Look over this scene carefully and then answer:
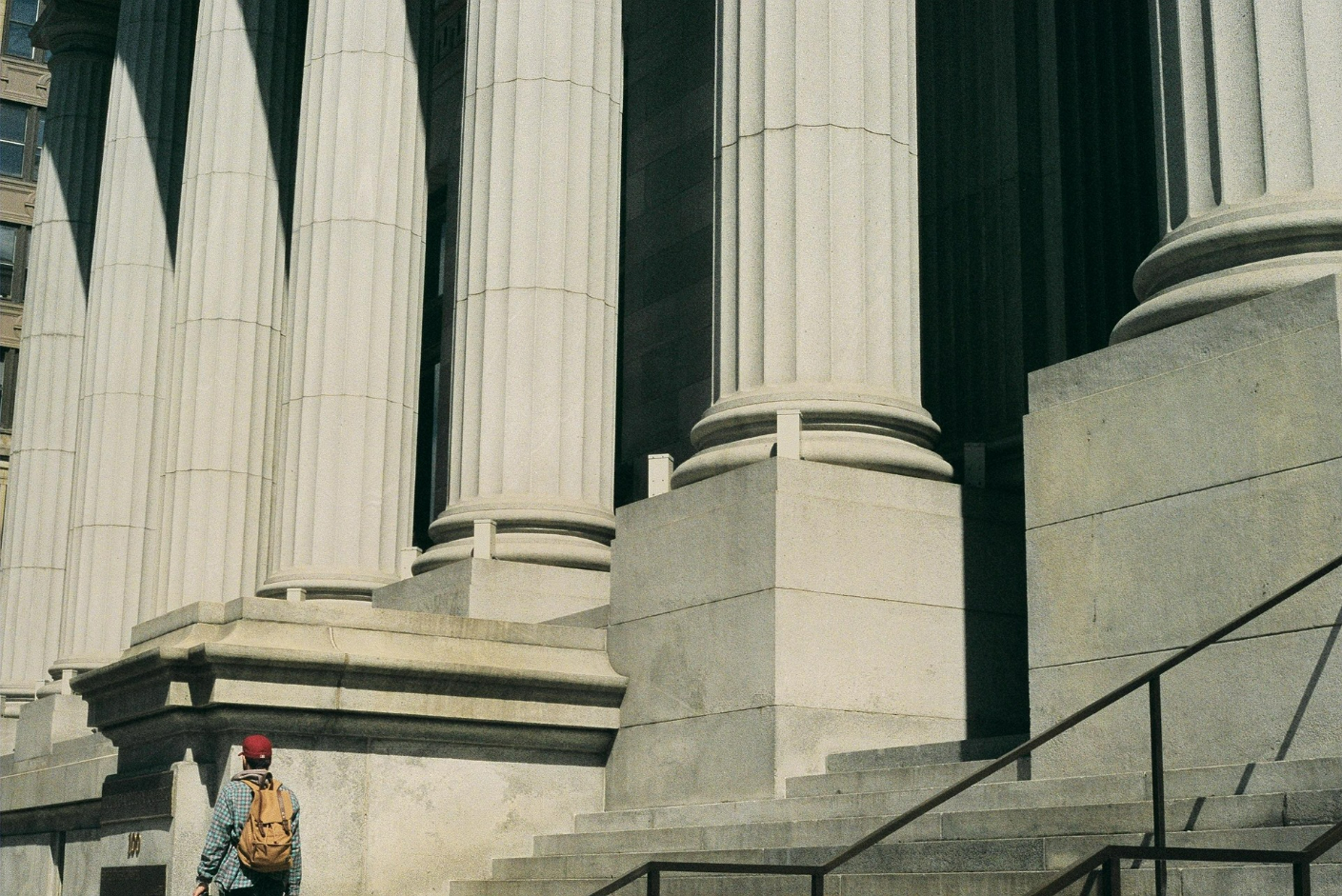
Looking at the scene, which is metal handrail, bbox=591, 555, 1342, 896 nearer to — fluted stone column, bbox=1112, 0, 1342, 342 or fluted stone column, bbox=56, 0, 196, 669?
fluted stone column, bbox=1112, 0, 1342, 342

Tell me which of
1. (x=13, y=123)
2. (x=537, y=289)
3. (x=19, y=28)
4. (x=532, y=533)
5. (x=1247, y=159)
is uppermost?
(x=19, y=28)

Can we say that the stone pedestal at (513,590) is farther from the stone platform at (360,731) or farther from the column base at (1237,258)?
the column base at (1237,258)

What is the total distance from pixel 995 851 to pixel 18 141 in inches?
2189

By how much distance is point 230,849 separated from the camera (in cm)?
1139

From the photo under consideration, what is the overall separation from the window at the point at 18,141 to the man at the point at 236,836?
51118 millimetres

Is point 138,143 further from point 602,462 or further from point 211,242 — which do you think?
point 602,462

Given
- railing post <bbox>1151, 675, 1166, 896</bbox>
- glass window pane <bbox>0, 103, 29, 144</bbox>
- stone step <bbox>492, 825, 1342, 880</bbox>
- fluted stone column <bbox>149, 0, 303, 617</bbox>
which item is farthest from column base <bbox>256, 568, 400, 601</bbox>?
glass window pane <bbox>0, 103, 29, 144</bbox>

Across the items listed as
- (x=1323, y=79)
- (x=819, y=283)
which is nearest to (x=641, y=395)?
(x=819, y=283)

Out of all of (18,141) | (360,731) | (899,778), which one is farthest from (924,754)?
(18,141)

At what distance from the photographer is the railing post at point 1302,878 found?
7031mm

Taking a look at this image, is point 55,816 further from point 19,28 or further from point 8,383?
point 19,28

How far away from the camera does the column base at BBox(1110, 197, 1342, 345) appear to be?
11016mm

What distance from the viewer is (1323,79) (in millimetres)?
11422

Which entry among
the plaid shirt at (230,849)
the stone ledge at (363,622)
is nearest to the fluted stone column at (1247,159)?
the stone ledge at (363,622)
